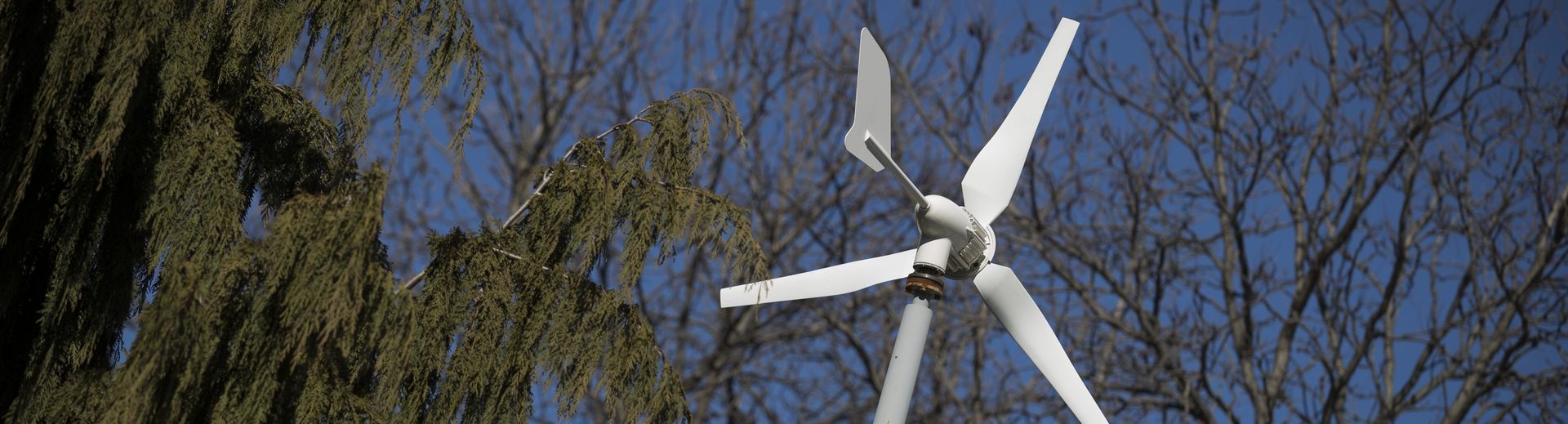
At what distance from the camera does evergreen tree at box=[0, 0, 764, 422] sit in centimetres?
470

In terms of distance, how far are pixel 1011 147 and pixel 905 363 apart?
148cm

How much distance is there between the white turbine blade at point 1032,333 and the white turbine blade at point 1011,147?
0.24 m

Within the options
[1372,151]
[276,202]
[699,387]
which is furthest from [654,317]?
[276,202]

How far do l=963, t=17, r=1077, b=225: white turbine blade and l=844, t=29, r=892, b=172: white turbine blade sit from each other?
0.79 meters

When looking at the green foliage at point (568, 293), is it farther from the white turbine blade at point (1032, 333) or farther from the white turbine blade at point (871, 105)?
the white turbine blade at point (1032, 333)

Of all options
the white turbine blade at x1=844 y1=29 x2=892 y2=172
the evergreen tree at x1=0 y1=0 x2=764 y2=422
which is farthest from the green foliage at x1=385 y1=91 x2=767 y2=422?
the white turbine blade at x1=844 y1=29 x2=892 y2=172

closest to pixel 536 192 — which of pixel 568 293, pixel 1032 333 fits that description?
pixel 568 293

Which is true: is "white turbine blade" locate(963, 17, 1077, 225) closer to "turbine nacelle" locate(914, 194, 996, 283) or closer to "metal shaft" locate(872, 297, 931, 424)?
"turbine nacelle" locate(914, 194, 996, 283)

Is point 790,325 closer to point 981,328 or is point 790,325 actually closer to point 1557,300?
point 981,328

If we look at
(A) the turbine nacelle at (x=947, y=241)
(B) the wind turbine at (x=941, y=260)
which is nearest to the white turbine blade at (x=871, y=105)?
(B) the wind turbine at (x=941, y=260)

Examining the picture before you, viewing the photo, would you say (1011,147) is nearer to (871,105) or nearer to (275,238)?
(871,105)

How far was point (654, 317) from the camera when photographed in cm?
1595

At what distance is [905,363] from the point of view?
5633 millimetres

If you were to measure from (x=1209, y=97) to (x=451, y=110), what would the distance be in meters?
7.06
